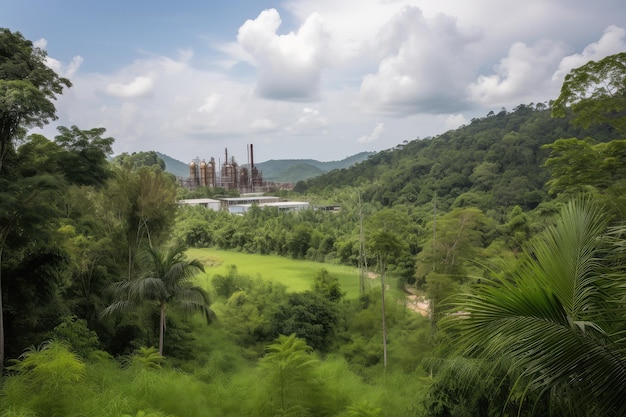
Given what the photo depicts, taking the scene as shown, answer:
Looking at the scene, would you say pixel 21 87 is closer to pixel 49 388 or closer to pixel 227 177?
pixel 49 388

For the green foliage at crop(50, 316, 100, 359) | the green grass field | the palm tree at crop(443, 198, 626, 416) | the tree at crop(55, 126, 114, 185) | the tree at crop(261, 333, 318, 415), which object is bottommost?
→ the green grass field

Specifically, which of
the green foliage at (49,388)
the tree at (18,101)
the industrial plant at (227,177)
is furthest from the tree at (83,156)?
the industrial plant at (227,177)

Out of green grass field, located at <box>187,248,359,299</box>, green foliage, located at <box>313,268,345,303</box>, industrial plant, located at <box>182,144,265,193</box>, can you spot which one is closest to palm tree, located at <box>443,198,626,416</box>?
green foliage, located at <box>313,268,345,303</box>

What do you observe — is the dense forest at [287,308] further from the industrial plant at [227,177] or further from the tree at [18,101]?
the industrial plant at [227,177]

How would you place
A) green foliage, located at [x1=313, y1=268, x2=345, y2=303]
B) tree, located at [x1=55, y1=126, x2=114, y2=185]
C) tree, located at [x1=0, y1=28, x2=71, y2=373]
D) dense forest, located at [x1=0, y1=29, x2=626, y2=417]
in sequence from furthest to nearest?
1. green foliage, located at [x1=313, y1=268, x2=345, y2=303]
2. tree, located at [x1=55, y1=126, x2=114, y2=185]
3. tree, located at [x1=0, y1=28, x2=71, y2=373]
4. dense forest, located at [x1=0, y1=29, x2=626, y2=417]

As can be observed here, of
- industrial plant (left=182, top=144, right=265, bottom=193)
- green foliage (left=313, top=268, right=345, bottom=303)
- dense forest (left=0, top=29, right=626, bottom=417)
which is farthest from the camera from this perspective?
industrial plant (left=182, top=144, right=265, bottom=193)

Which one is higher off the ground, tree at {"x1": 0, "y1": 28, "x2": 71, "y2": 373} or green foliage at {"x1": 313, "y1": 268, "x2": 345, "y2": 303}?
tree at {"x1": 0, "y1": 28, "x2": 71, "y2": 373}

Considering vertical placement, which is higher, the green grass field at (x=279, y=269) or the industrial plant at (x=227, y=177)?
the industrial plant at (x=227, y=177)

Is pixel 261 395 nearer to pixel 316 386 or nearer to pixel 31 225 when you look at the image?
pixel 316 386

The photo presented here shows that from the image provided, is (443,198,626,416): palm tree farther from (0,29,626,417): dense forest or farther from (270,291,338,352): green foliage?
(270,291,338,352): green foliage
